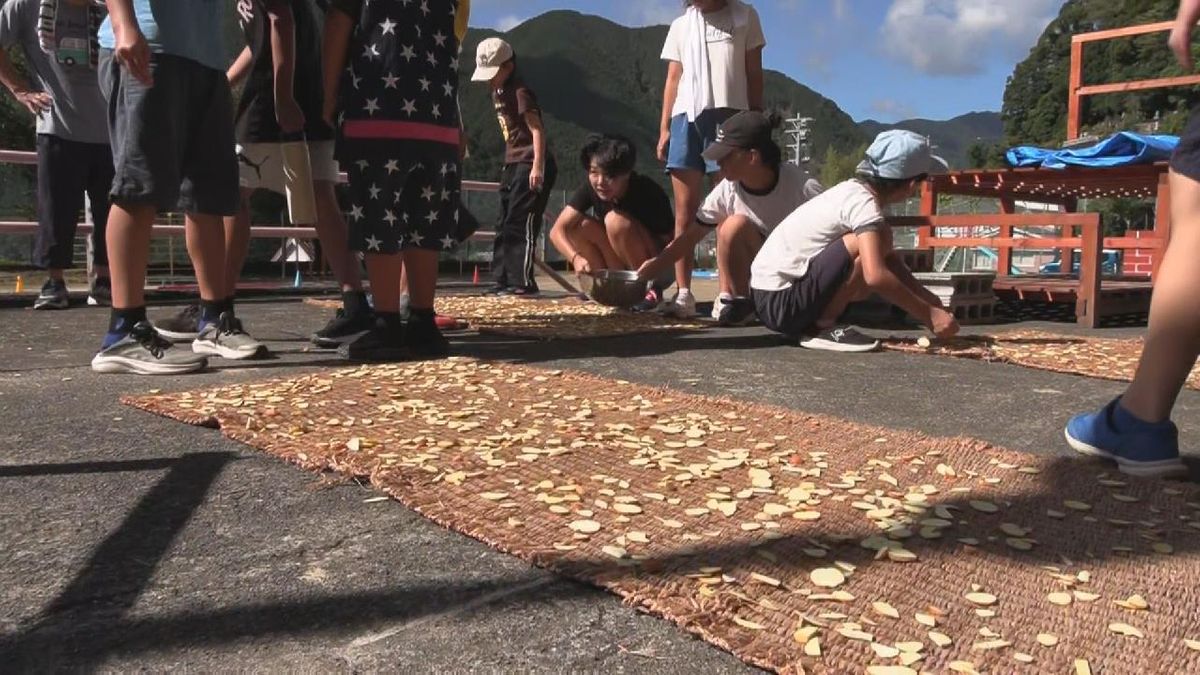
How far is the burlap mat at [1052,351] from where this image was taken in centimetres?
321

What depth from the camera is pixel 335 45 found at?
10.4ft

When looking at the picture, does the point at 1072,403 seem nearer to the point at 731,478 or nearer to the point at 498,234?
the point at 731,478

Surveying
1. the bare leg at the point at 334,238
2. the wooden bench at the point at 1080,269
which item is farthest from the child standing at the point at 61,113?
the wooden bench at the point at 1080,269

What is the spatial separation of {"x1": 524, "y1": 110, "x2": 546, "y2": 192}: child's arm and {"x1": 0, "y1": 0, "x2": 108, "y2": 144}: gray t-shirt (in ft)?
8.48

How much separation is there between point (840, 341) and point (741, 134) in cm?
108

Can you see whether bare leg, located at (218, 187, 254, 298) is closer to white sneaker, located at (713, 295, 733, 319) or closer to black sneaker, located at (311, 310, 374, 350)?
black sneaker, located at (311, 310, 374, 350)

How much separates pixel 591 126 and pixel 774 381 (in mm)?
92333

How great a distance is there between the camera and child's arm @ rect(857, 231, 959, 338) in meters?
3.65

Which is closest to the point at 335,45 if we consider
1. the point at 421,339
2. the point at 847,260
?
the point at 421,339

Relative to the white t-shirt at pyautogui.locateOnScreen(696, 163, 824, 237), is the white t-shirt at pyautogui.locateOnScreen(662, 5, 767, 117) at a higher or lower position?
higher

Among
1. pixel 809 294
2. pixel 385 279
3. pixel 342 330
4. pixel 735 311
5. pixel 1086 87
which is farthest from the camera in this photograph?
pixel 1086 87

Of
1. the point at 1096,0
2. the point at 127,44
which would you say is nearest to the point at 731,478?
the point at 127,44

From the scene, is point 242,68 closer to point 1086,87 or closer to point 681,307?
point 681,307

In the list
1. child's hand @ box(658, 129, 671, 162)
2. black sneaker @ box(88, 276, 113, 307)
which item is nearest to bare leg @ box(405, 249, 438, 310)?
child's hand @ box(658, 129, 671, 162)
